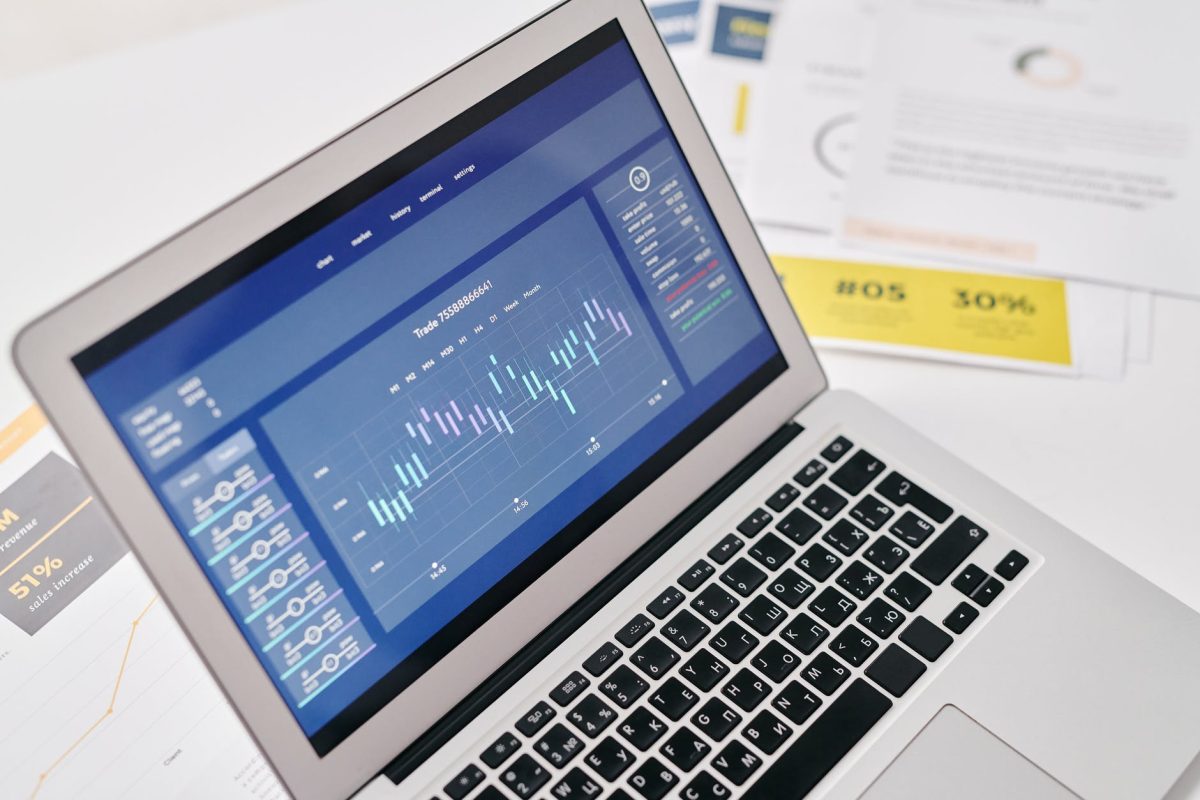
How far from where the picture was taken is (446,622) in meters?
0.57

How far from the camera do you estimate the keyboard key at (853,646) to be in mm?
583

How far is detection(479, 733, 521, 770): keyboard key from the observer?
21.6 inches

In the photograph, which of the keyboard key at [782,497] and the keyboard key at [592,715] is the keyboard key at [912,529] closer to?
the keyboard key at [782,497]

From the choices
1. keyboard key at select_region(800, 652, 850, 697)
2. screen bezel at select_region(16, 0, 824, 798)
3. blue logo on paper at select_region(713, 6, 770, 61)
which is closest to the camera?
screen bezel at select_region(16, 0, 824, 798)

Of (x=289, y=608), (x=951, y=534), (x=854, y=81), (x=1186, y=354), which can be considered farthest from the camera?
(x=854, y=81)

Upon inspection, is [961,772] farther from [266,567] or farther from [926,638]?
[266,567]

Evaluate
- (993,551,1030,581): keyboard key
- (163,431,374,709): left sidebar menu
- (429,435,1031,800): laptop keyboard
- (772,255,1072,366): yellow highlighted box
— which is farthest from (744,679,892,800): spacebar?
(772,255,1072,366): yellow highlighted box

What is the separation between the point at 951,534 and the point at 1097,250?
0.32 m

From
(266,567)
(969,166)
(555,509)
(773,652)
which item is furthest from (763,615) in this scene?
(969,166)

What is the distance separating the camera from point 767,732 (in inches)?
21.9

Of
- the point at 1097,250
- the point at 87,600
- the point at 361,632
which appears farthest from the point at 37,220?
the point at 1097,250

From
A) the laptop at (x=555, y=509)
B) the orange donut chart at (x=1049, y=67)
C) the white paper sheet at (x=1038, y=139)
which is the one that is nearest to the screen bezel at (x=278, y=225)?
the laptop at (x=555, y=509)

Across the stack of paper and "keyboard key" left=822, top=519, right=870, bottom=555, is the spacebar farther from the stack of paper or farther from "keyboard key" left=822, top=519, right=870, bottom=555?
the stack of paper

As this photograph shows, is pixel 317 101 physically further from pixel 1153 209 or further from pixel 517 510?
pixel 1153 209
